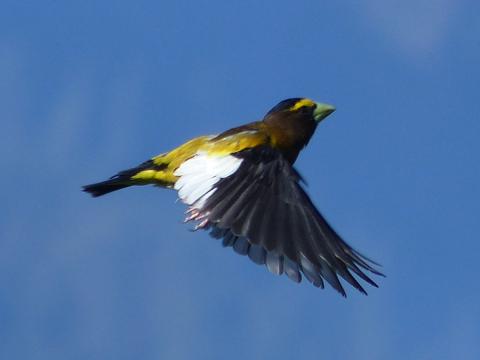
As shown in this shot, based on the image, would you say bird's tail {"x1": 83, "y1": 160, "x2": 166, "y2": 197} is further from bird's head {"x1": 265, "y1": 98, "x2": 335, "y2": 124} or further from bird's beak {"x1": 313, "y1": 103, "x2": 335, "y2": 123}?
bird's beak {"x1": 313, "y1": 103, "x2": 335, "y2": 123}

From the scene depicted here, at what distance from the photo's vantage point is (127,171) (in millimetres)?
9719

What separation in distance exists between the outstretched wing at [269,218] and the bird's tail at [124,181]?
0.71 meters

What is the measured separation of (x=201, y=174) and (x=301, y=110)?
1.72 metres

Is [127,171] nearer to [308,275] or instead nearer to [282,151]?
[282,151]

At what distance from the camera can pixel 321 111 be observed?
10344 millimetres

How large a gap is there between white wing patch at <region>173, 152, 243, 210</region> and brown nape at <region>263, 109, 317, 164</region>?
76cm

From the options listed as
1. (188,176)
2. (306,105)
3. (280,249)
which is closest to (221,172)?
(188,176)

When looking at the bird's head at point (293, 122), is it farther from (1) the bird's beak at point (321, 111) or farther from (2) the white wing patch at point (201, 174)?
(2) the white wing patch at point (201, 174)

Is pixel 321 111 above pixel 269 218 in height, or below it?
above

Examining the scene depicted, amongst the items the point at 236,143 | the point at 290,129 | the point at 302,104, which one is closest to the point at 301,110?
the point at 302,104

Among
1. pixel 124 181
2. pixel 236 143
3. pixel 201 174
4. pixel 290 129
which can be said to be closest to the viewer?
pixel 201 174

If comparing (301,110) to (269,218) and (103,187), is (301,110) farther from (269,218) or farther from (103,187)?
(269,218)

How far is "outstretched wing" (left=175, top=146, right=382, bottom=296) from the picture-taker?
25.9 ft

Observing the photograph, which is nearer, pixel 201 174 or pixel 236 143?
pixel 201 174
